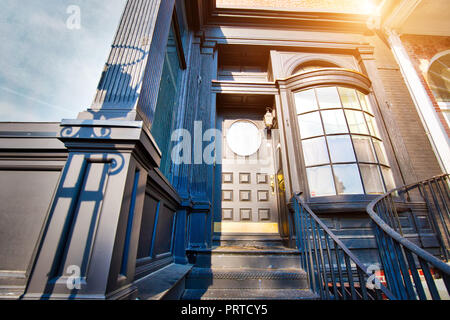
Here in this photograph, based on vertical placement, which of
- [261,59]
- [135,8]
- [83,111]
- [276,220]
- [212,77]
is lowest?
[276,220]

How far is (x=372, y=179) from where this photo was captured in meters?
3.21

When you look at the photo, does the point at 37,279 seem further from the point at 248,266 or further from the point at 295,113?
the point at 295,113

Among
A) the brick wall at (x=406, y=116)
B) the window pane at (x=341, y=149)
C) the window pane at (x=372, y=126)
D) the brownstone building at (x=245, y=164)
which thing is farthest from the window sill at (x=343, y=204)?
the brick wall at (x=406, y=116)

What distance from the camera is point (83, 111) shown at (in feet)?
4.27

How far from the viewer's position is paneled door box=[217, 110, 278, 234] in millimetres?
3660

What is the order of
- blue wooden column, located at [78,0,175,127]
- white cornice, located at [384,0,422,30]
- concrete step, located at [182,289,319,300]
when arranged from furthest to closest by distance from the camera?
white cornice, located at [384,0,422,30] → concrete step, located at [182,289,319,300] → blue wooden column, located at [78,0,175,127]

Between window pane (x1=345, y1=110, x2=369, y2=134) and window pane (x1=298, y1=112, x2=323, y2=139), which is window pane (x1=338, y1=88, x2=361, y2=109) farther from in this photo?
window pane (x1=298, y1=112, x2=323, y2=139)

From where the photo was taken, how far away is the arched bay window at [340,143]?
316 centimetres

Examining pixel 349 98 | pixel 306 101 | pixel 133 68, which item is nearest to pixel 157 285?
pixel 133 68

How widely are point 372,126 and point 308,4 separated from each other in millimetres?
3880

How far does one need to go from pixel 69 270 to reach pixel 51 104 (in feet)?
4.11

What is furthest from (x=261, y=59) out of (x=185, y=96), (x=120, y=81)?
(x=120, y=81)

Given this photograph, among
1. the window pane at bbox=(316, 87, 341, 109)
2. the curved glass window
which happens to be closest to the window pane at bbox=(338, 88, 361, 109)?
the curved glass window

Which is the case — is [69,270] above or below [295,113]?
below
